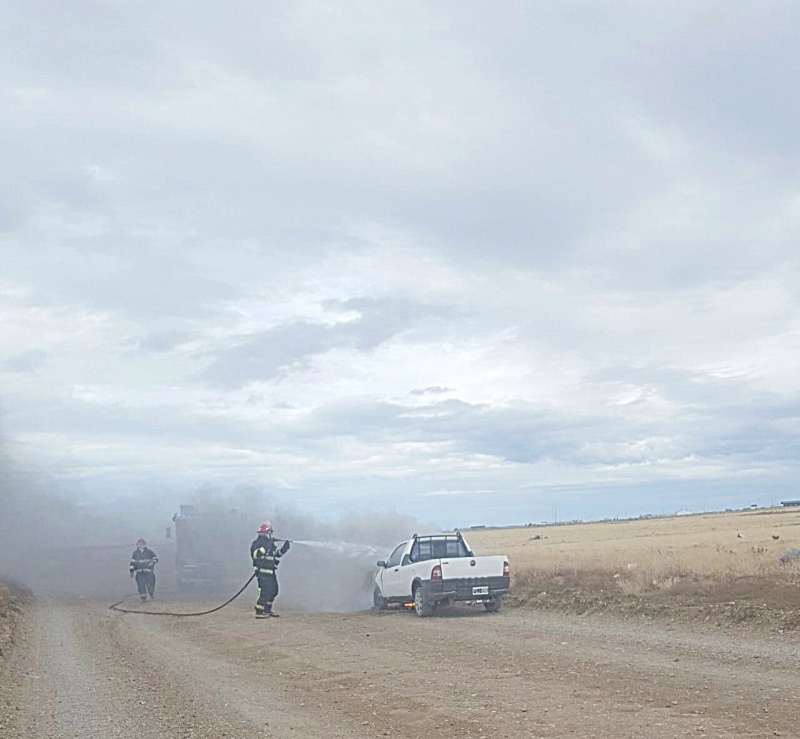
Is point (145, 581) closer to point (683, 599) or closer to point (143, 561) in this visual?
point (143, 561)

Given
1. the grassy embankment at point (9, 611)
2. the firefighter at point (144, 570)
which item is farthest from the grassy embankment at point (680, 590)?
the firefighter at point (144, 570)

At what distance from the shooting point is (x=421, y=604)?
19.1 m

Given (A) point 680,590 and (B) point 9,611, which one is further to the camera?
(B) point 9,611

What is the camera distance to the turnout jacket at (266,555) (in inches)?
810

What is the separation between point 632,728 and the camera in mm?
8086

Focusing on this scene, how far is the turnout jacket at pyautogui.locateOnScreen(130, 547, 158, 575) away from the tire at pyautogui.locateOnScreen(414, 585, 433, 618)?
1221 cm

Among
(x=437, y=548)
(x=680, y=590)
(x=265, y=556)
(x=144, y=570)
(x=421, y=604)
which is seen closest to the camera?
(x=680, y=590)

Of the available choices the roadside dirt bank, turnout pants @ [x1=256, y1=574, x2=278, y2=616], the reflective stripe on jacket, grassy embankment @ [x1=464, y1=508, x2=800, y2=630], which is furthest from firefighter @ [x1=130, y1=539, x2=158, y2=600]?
the roadside dirt bank

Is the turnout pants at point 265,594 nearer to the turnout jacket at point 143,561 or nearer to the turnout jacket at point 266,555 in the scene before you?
the turnout jacket at point 266,555

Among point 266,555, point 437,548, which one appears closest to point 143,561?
point 266,555

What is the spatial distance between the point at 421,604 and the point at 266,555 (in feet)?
12.9

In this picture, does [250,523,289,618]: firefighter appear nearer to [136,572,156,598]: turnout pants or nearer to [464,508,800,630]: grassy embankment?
[464,508,800,630]: grassy embankment

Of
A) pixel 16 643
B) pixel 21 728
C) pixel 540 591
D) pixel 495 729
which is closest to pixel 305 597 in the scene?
pixel 540 591

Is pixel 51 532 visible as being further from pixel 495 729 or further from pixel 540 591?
pixel 495 729
